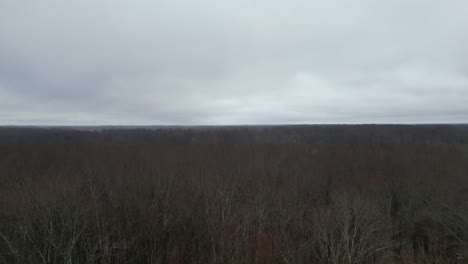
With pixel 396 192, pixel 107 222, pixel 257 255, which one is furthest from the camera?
pixel 396 192

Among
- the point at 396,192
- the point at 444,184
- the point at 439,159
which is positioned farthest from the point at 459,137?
the point at 396,192

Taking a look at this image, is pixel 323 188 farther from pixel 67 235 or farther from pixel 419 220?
pixel 67 235

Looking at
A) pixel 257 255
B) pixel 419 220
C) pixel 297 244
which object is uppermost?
pixel 257 255

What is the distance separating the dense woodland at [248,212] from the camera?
31.1 ft

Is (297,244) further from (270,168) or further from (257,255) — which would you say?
(270,168)

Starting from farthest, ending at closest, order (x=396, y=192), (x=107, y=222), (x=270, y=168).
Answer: (x=270, y=168)
(x=396, y=192)
(x=107, y=222)

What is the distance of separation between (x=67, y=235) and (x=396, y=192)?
25.8 m

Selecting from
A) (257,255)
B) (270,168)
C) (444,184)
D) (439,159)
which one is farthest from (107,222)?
(439,159)

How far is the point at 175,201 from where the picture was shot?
46.8 feet

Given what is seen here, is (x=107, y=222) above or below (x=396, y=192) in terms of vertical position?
above

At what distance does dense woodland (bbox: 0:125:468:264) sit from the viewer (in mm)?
9484

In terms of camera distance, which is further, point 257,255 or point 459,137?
point 459,137

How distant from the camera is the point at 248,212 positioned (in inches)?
597

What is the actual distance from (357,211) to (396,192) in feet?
44.8
